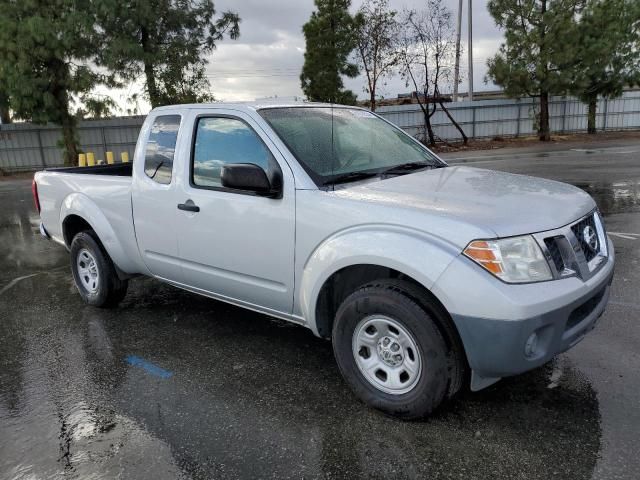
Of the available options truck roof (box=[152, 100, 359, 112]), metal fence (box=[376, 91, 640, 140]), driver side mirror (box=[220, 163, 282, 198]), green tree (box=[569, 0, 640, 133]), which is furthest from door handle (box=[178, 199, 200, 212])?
green tree (box=[569, 0, 640, 133])

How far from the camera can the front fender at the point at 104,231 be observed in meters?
4.97

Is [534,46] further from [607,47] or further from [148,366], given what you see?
[148,366]

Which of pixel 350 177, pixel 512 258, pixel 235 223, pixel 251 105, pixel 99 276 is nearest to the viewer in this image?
pixel 512 258

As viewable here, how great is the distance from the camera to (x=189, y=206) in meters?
4.14

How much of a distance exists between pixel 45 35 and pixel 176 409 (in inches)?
815

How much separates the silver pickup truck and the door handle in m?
0.01

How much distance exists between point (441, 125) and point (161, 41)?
47.8 feet

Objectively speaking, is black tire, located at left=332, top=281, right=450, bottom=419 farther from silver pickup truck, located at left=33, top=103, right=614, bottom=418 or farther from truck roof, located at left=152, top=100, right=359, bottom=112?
truck roof, located at left=152, top=100, right=359, bottom=112

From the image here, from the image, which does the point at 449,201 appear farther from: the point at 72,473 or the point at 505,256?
the point at 72,473

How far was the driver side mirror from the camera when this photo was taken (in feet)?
11.5

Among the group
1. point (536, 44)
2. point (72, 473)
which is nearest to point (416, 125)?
point (536, 44)

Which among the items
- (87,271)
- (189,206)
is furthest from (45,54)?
(189,206)

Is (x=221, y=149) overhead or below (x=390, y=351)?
overhead

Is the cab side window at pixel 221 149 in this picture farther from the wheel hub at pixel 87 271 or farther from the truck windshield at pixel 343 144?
the wheel hub at pixel 87 271
